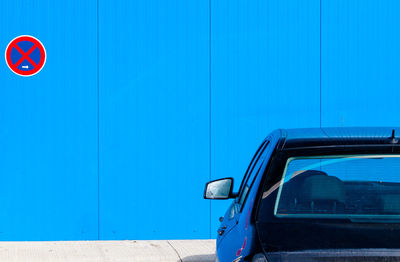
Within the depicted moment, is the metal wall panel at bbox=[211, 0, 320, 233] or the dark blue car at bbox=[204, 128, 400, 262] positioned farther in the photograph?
the metal wall panel at bbox=[211, 0, 320, 233]

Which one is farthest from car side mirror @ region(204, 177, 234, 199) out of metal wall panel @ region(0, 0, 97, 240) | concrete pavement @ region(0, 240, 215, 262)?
metal wall panel @ region(0, 0, 97, 240)

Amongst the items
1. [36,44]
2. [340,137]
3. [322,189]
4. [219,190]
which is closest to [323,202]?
[322,189]

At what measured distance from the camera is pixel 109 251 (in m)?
8.35

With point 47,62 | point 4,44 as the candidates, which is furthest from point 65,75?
point 4,44

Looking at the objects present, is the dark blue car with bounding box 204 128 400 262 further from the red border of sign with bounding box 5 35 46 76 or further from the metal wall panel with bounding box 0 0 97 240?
the red border of sign with bounding box 5 35 46 76

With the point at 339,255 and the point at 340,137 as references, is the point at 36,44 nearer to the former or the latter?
the point at 340,137

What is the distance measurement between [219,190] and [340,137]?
58.2 inches

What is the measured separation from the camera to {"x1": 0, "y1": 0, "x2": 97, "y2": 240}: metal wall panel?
350 inches

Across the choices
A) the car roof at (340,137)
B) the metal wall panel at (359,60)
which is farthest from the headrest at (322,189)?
the metal wall panel at (359,60)

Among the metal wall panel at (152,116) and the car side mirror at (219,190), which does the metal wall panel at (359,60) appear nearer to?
the metal wall panel at (152,116)

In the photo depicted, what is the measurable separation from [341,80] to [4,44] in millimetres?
4257

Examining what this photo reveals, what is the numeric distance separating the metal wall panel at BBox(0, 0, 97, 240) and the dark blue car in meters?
5.25

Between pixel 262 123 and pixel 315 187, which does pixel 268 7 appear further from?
pixel 315 187

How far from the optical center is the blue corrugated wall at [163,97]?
352 inches
